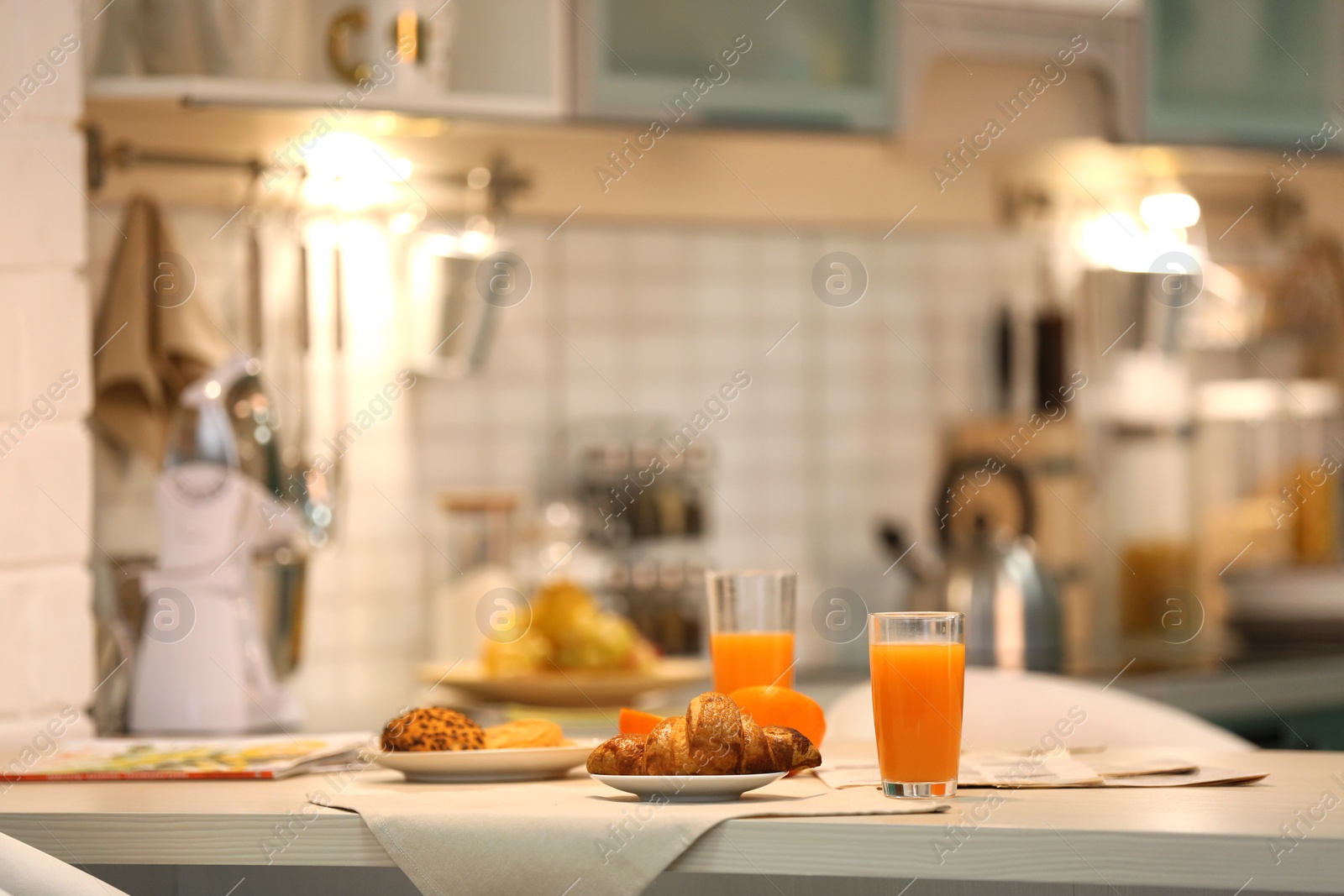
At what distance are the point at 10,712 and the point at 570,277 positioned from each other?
4.10 feet

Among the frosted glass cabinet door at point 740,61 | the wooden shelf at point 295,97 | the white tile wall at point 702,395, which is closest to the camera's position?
the wooden shelf at point 295,97

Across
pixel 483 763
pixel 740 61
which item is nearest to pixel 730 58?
pixel 740 61

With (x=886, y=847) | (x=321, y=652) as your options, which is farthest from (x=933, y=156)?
(x=886, y=847)

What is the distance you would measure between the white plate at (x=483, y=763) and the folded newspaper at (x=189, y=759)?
0.10m

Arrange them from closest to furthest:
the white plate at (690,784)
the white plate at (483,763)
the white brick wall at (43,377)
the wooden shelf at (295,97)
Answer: the white plate at (690,784)
the white plate at (483,763)
the white brick wall at (43,377)
the wooden shelf at (295,97)

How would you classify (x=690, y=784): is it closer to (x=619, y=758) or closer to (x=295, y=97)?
(x=619, y=758)

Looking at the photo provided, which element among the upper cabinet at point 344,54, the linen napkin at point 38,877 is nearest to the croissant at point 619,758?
the linen napkin at point 38,877

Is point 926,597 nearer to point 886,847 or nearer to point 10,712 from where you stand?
point 10,712

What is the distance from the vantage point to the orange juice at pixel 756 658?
3.56 feet

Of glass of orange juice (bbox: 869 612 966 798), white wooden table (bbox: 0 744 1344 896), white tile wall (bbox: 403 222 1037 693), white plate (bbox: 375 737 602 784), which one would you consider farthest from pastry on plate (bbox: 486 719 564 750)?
white tile wall (bbox: 403 222 1037 693)

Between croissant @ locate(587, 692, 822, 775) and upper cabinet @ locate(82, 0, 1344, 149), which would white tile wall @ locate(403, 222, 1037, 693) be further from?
croissant @ locate(587, 692, 822, 775)

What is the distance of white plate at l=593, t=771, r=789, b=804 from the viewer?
0.89 m

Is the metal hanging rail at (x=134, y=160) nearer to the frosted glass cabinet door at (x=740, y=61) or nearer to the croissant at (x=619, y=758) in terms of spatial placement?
the frosted glass cabinet door at (x=740, y=61)

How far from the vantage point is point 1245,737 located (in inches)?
91.4
